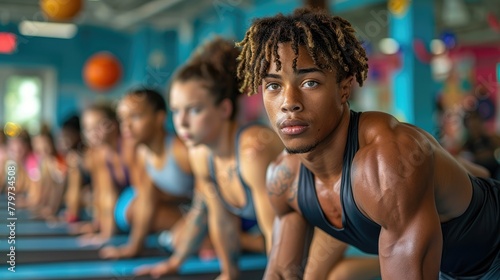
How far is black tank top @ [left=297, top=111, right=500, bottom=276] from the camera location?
1318mm

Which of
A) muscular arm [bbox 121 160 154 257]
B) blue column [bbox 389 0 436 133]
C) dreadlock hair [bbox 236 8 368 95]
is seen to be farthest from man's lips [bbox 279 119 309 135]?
blue column [bbox 389 0 436 133]

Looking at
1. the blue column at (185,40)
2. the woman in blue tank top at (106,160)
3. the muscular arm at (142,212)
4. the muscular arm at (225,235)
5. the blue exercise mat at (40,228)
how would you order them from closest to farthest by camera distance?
1. the muscular arm at (225,235)
2. the muscular arm at (142,212)
3. the woman in blue tank top at (106,160)
4. the blue exercise mat at (40,228)
5. the blue column at (185,40)

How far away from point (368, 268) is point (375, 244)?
73 centimetres

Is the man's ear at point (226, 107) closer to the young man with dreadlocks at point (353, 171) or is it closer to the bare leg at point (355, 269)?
the bare leg at point (355, 269)

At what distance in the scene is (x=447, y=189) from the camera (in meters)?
1.28

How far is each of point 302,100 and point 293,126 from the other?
0.19ft

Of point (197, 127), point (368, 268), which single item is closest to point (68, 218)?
point (197, 127)

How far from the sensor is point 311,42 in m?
1.23

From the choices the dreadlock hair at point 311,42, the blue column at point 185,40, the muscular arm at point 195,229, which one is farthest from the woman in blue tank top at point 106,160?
the blue column at point 185,40

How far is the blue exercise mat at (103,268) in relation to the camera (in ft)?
9.47

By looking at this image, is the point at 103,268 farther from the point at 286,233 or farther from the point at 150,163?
the point at 286,233

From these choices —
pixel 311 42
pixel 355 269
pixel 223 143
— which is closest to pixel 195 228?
pixel 223 143

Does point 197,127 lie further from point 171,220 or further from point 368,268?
point 171,220

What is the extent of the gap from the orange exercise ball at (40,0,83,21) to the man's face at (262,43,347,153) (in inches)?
105
